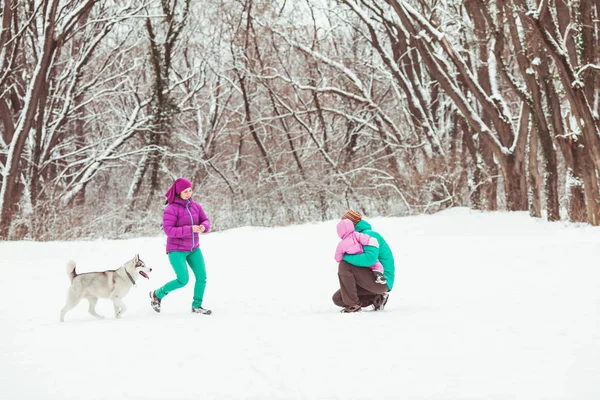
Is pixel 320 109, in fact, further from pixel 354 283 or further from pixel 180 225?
pixel 354 283

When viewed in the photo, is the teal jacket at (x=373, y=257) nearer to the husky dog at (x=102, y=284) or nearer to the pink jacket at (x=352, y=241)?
the pink jacket at (x=352, y=241)

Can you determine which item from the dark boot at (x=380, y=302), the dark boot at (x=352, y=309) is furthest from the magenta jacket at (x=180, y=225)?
the dark boot at (x=380, y=302)

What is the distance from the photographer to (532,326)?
532 centimetres

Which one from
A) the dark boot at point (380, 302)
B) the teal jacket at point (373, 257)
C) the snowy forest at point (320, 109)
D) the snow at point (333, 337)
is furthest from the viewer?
the snowy forest at point (320, 109)

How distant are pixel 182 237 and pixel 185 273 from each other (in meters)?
0.42

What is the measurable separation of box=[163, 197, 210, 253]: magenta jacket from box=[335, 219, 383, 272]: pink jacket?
5.17 feet

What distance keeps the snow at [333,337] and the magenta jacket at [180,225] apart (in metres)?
0.81

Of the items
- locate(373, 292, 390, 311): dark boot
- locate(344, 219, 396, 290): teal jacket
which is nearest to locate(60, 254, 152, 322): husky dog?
locate(344, 219, 396, 290): teal jacket

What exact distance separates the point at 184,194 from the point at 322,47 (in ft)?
56.4

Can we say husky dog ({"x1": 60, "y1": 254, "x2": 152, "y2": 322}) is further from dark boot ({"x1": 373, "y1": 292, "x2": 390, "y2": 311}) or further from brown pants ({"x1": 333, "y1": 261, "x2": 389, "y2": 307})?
dark boot ({"x1": 373, "y1": 292, "x2": 390, "y2": 311})

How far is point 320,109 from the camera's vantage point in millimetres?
20781

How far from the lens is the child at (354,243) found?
6.76 meters

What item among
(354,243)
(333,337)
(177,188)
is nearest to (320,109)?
(177,188)

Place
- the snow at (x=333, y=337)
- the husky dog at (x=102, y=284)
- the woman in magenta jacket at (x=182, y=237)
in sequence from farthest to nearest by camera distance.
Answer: the woman in magenta jacket at (x=182, y=237) < the husky dog at (x=102, y=284) < the snow at (x=333, y=337)
